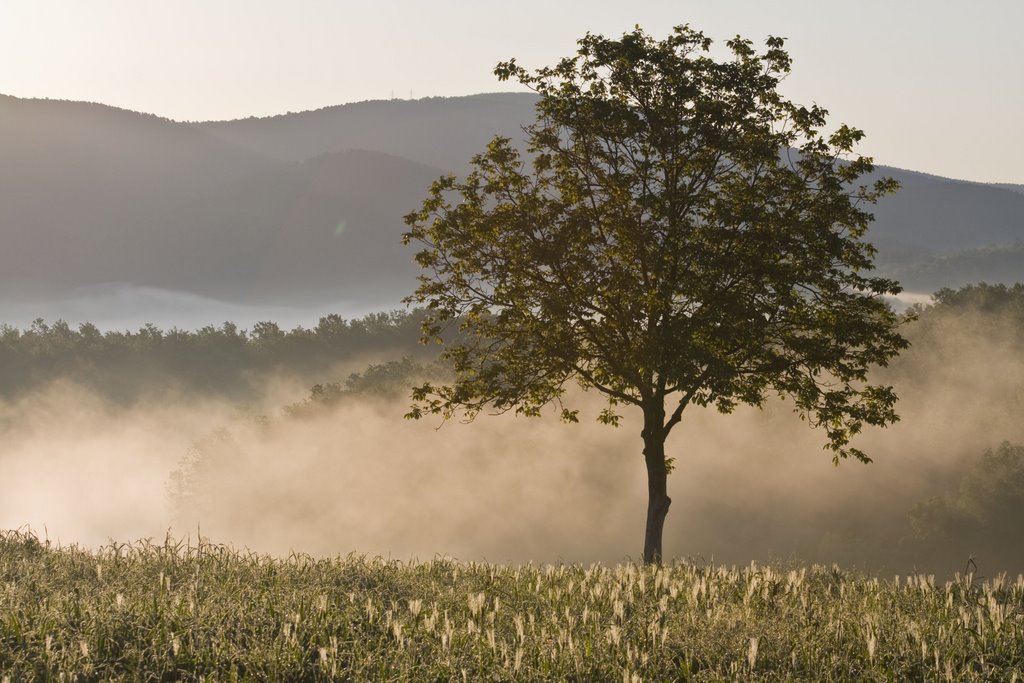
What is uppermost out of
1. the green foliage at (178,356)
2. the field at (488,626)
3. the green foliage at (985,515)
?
the green foliage at (178,356)

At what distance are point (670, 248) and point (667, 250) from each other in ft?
0.39

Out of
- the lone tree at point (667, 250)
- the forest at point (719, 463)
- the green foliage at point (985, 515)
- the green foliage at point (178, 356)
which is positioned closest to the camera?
the lone tree at point (667, 250)

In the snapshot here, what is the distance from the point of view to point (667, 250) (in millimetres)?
17922

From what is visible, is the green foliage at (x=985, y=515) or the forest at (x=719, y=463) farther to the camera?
the forest at (x=719, y=463)

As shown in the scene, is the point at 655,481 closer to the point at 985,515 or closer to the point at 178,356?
the point at 985,515

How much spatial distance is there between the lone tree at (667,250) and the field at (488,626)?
22.2ft

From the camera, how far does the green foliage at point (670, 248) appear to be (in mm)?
17766

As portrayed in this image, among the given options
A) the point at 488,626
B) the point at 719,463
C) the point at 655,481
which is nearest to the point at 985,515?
the point at 719,463

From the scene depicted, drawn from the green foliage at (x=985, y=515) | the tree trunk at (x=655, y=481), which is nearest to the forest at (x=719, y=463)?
the green foliage at (x=985, y=515)

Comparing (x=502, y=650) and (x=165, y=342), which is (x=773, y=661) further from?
(x=165, y=342)

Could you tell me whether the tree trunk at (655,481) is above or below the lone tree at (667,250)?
below

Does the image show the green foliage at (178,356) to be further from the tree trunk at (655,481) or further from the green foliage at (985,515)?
the tree trunk at (655,481)

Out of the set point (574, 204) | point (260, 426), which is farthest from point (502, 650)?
point (260, 426)

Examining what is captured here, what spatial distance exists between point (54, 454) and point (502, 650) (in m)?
160
